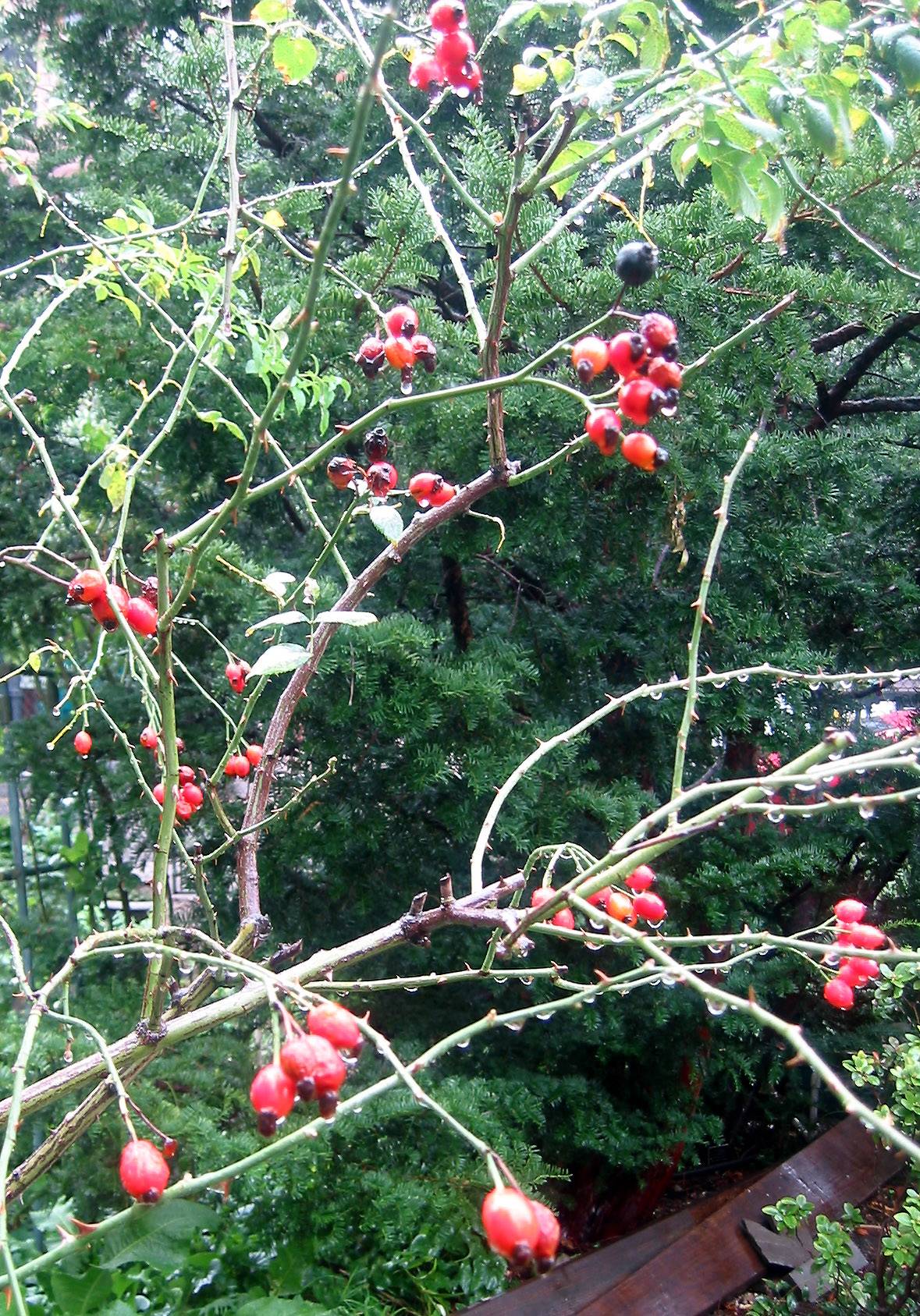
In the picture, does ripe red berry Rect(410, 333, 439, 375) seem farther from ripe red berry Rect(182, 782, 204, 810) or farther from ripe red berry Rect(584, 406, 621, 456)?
ripe red berry Rect(182, 782, 204, 810)

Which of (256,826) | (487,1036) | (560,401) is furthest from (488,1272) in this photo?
(560,401)

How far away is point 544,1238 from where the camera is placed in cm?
51

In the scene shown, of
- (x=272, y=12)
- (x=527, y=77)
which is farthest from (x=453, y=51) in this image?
(x=272, y=12)

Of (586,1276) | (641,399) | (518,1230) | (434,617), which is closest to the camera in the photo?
(518,1230)

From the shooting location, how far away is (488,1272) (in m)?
1.70

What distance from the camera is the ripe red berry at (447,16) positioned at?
842 mm

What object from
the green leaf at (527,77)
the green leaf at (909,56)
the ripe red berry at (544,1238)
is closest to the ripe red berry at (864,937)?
the ripe red berry at (544,1238)

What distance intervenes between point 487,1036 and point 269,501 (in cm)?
139

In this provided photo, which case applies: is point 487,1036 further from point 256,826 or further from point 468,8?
point 468,8

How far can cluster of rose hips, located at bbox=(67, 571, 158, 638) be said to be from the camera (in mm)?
776

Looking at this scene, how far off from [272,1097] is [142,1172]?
0.47 feet

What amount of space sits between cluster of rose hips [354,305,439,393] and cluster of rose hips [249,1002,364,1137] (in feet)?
1.70

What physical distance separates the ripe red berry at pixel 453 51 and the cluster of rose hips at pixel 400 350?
23cm

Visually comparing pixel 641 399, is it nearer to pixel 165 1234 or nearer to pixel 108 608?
pixel 108 608
